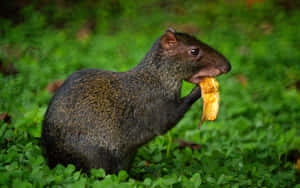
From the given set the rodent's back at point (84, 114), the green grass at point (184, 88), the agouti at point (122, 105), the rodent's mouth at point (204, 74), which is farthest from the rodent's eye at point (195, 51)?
the green grass at point (184, 88)

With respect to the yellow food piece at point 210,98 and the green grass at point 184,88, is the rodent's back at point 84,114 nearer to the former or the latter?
the green grass at point 184,88

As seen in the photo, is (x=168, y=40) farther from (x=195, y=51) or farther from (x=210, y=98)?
(x=210, y=98)

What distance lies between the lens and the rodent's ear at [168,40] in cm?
330

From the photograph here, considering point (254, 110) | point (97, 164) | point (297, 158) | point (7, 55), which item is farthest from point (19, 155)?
point (7, 55)

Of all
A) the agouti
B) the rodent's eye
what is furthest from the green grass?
the rodent's eye

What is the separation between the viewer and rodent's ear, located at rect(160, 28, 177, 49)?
3304 mm

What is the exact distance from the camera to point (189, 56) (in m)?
3.33

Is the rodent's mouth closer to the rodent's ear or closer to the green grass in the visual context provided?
the rodent's ear

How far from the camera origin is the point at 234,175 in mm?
3277

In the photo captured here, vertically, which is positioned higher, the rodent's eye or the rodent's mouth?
the rodent's eye

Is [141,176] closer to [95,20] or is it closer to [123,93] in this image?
[123,93]

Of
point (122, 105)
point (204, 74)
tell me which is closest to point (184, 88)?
point (204, 74)

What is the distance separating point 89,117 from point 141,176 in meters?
0.83

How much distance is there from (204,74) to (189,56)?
21cm
